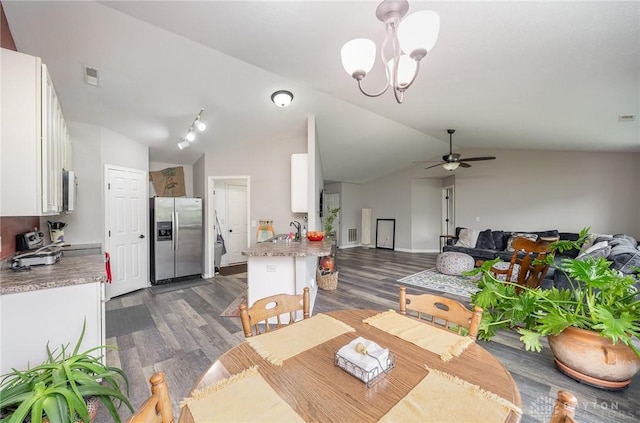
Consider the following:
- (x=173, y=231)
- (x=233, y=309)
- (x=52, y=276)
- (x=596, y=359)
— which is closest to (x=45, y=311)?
(x=52, y=276)

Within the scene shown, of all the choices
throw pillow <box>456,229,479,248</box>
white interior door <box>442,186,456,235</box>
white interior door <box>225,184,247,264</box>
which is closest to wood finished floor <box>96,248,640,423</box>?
white interior door <box>225,184,247,264</box>

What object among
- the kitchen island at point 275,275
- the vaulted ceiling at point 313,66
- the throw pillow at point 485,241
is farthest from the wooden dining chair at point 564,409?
the throw pillow at point 485,241

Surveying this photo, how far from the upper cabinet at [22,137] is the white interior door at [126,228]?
2402 mm

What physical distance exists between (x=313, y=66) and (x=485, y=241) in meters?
5.45

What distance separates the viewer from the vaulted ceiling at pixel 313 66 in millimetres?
1634

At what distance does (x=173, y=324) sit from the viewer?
113 inches

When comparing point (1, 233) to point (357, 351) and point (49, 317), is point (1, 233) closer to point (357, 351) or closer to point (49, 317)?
point (49, 317)

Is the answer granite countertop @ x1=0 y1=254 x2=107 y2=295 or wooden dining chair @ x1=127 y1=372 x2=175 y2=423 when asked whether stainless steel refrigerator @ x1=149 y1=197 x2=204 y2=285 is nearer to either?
granite countertop @ x1=0 y1=254 x2=107 y2=295

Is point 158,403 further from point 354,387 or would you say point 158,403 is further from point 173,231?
point 173,231

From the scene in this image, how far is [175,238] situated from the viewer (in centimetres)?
446

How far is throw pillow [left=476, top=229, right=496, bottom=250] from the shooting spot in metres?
5.71

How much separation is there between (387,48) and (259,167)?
9.79 ft

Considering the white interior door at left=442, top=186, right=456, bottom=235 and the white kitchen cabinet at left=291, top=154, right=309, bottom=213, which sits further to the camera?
the white interior door at left=442, top=186, right=456, bottom=235

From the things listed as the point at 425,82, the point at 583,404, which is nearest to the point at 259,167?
the point at 425,82
